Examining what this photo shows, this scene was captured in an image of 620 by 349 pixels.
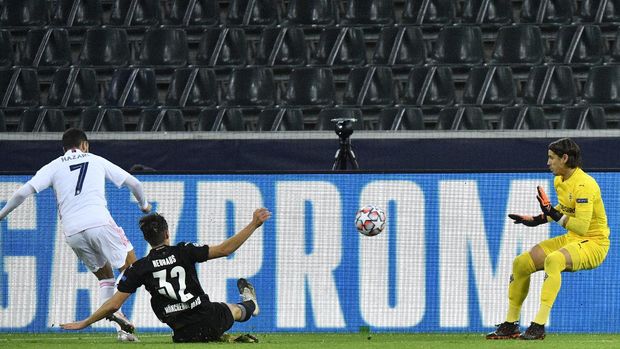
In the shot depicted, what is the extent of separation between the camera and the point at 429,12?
14.8m

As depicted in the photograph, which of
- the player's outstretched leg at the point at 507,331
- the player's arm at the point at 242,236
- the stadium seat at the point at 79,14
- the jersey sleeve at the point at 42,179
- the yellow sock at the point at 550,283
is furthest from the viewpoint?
the stadium seat at the point at 79,14

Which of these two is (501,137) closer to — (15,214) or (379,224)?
(379,224)

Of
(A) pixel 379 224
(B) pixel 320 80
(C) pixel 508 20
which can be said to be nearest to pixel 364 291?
(A) pixel 379 224

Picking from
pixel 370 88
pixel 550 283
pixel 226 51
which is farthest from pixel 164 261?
pixel 226 51

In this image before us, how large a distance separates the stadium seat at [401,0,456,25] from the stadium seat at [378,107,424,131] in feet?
5.17

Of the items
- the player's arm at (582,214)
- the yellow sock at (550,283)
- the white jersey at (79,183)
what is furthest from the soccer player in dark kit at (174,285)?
the player's arm at (582,214)

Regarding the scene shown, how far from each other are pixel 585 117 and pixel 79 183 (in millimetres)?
6231

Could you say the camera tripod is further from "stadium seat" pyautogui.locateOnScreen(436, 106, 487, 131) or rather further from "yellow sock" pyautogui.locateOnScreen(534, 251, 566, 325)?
"yellow sock" pyautogui.locateOnScreen(534, 251, 566, 325)

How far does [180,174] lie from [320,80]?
12.1 ft

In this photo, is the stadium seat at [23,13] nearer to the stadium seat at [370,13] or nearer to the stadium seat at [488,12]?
the stadium seat at [370,13]

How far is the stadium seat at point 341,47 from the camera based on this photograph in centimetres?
1452

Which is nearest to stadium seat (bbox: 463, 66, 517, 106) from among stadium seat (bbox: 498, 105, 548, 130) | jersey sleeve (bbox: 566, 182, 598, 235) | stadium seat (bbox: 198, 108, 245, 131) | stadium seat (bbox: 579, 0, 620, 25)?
stadium seat (bbox: 498, 105, 548, 130)

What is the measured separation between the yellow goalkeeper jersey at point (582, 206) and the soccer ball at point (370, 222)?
1657 mm

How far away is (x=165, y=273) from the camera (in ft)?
27.4
